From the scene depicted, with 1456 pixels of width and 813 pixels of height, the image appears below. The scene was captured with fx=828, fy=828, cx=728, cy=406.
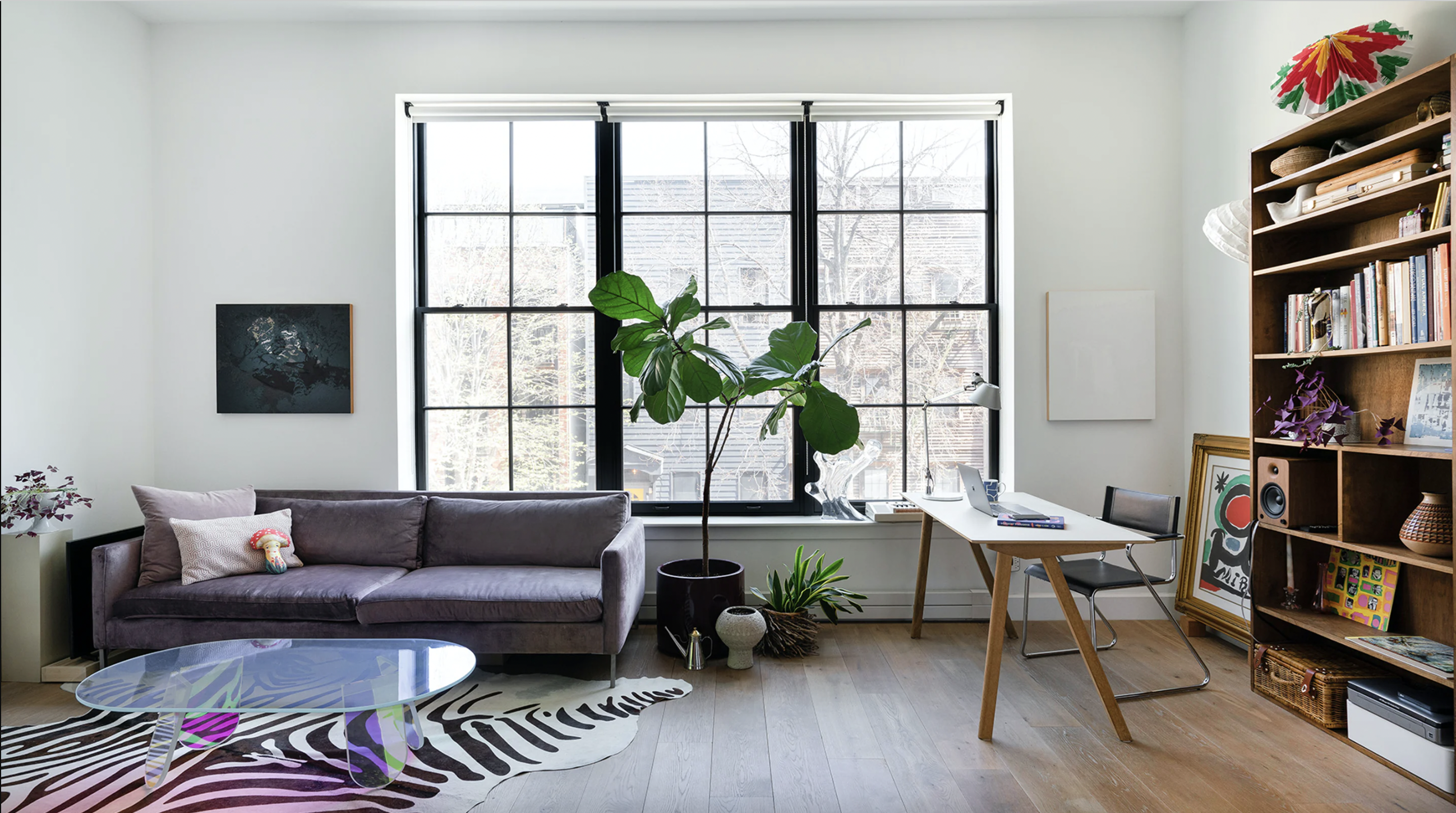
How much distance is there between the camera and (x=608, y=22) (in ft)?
14.8

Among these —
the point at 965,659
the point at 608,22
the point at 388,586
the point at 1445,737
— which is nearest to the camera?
the point at 1445,737

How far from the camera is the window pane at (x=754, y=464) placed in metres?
4.72

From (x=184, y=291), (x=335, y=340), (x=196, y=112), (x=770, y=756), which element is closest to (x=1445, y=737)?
(x=770, y=756)

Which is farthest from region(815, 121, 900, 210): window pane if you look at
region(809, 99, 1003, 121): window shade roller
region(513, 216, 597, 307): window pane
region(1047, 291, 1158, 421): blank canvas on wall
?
region(513, 216, 597, 307): window pane

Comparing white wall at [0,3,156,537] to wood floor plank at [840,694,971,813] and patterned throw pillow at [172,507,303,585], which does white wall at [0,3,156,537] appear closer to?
patterned throw pillow at [172,507,303,585]

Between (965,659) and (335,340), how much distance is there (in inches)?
144

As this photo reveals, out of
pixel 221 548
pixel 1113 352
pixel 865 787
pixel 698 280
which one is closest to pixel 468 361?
pixel 698 280

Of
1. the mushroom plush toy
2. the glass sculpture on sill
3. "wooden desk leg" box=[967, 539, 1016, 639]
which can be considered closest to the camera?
the mushroom plush toy

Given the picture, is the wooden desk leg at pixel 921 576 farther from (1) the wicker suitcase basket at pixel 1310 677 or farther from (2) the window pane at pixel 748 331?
(1) the wicker suitcase basket at pixel 1310 677

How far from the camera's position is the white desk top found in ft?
9.96

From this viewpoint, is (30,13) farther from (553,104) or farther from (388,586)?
(388,586)

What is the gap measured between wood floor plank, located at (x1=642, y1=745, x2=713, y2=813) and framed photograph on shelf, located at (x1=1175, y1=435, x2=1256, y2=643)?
8.52ft

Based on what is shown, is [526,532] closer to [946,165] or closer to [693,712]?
[693,712]

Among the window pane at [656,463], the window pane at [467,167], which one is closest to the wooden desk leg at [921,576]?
the window pane at [656,463]
